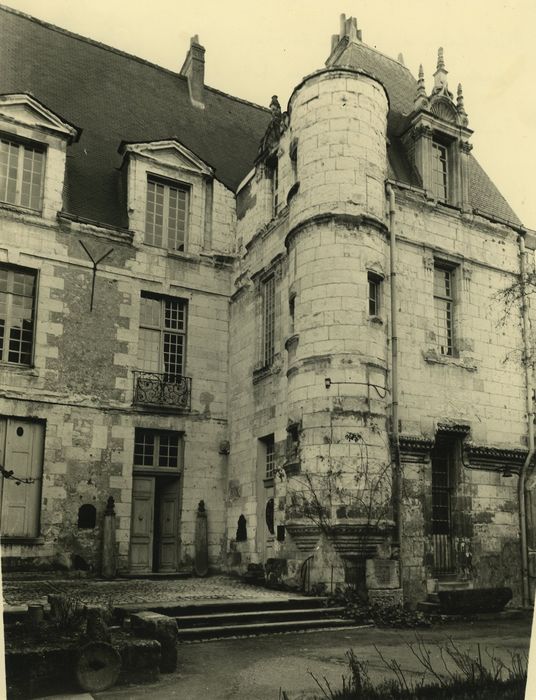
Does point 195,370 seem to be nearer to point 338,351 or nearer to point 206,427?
point 206,427

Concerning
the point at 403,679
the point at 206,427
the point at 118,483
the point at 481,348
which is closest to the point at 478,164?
the point at 481,348

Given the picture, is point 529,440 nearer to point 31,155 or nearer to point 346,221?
point 346,221

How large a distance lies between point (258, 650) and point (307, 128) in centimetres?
849

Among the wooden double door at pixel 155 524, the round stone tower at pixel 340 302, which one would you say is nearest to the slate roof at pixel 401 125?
the round stone tower at pixel 340 302

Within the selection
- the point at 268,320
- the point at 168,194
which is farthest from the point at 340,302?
the point at 168,194

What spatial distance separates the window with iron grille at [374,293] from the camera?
12211mm

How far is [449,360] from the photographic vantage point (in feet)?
42.4

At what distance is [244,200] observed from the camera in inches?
631

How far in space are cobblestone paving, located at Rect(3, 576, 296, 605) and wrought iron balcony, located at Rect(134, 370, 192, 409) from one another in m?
3.29

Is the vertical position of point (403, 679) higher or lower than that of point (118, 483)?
lower

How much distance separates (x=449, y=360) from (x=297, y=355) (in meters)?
2.82

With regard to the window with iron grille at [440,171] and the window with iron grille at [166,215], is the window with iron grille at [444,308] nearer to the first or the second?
the window with iron grille at [440,171]

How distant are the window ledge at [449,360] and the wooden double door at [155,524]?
537 cm

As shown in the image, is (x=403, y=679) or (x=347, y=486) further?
(x=347, y=486)
